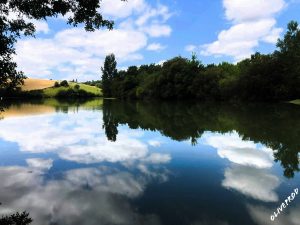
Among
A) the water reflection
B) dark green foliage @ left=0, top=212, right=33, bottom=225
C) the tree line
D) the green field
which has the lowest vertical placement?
the green field

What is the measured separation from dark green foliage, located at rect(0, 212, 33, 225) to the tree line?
68.7m

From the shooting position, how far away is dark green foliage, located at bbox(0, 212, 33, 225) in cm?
820

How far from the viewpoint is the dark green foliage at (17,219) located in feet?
26.9

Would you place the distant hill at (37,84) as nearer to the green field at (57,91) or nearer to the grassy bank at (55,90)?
the grassy bank at (55,90)

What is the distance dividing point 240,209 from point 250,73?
2714 inches

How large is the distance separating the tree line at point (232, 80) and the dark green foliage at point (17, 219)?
68.7m

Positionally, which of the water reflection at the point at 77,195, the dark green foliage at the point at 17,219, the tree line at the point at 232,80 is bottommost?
the water reflection at the point at 77,195

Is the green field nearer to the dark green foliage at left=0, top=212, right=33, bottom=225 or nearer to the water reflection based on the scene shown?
the water reflection

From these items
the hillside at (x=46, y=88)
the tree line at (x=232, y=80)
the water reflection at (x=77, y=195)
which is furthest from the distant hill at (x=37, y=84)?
the water reflection at (x=77, y=195)

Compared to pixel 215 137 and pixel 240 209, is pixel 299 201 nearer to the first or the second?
pixel 240 209

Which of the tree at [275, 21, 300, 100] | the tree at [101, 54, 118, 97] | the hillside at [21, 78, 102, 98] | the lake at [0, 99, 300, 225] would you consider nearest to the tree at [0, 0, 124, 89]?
the lake at [0, 99, 300, 225]

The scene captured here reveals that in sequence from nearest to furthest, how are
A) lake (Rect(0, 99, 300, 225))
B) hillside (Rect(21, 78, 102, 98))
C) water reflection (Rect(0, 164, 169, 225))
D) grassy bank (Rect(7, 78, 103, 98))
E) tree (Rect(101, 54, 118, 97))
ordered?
water reflection (Rect(0, 164, 169, 225)), lake (Rect(0, 99, 300, 225)), hillside (Rect(21, 78, 102, 98)), grassy bank (Rect(7, 78, 103, 98)), tree (Rect(101, 54, 118, 97))

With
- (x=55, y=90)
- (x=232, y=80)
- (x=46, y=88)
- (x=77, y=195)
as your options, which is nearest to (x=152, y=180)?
(x=77, y=195)

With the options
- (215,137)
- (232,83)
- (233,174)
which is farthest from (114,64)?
(233,174)
